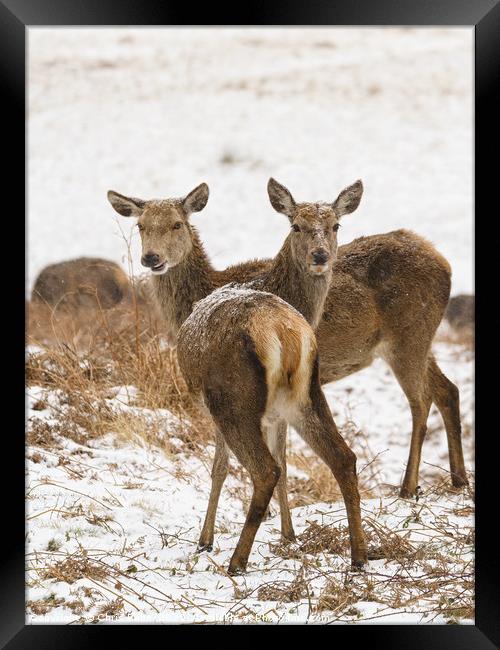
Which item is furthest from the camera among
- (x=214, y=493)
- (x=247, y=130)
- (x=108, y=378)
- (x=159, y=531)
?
(x=247, y=130)

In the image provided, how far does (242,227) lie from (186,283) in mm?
12516

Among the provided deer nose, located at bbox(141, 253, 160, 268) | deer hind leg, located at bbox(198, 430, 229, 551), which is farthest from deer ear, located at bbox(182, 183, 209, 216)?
deer hind leg, located at bbox(198, 430, 229, 551)

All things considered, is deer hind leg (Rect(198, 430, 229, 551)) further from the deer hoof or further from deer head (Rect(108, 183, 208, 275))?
deer head (Rect(108, 183, 208, 275))

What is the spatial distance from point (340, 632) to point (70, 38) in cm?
2843

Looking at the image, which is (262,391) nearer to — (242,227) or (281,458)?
(281,458)

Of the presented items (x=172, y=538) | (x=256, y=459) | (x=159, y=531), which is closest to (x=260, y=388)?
(x=256, y=459)

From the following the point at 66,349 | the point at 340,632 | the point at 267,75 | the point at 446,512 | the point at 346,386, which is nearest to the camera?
the point at 340,632

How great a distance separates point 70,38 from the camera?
2962 centimetres

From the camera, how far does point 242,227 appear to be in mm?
18938

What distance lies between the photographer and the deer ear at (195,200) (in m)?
6.26

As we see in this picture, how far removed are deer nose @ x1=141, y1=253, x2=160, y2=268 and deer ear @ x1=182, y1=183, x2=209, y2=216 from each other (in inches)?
17.9

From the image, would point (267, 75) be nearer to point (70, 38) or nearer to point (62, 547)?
point (70, 38)

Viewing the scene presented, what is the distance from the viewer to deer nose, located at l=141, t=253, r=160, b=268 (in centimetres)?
604
